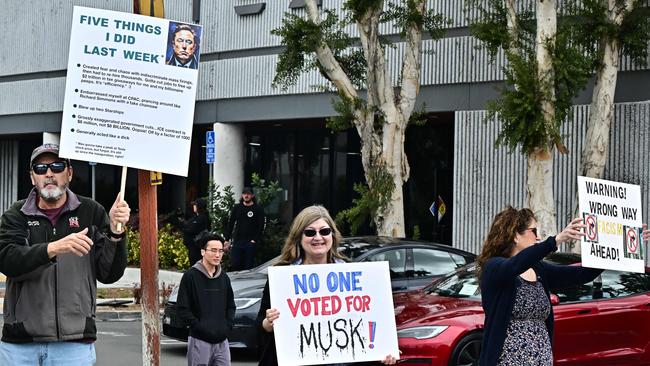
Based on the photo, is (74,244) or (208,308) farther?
(208,308)

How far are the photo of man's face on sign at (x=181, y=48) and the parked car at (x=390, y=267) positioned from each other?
6.90 m

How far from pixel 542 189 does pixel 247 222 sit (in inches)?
261

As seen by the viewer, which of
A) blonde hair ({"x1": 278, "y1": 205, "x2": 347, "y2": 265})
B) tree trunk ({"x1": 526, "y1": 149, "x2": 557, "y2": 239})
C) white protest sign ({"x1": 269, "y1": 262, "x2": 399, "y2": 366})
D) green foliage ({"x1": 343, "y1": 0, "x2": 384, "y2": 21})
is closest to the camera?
white protest sign ({"x1": 269, "y1": 262, "x2": 399, "y2": 366})

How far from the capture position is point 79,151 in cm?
716

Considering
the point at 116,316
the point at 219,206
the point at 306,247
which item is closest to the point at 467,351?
the point at 306,247

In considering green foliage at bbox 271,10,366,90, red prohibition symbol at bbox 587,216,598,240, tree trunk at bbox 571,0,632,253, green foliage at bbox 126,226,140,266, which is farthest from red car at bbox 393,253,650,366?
green foliage at bbox 126,226,140,266

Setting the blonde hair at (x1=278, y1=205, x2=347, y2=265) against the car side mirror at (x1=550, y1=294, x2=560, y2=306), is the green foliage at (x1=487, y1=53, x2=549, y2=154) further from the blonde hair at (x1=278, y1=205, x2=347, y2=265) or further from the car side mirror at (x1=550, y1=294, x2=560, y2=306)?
the blonde hair at (x1=278, y1=205, x2=347, y2=265)

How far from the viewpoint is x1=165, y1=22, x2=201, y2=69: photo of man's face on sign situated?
25.2ft

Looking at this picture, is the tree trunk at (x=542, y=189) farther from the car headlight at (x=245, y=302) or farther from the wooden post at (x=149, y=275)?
the wooden post at (x=149, y=275)

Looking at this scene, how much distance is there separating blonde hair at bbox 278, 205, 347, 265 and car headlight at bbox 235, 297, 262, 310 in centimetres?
813

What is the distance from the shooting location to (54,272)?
625 cm

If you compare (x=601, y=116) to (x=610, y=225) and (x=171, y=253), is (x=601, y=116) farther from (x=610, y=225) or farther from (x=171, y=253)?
(x=171, y=253)

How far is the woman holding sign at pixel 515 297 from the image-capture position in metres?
6.98

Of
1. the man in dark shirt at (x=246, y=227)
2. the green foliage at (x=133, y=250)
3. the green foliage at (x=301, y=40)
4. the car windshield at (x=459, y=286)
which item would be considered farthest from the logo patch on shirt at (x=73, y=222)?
the green foliage at (x=133, y=250)
